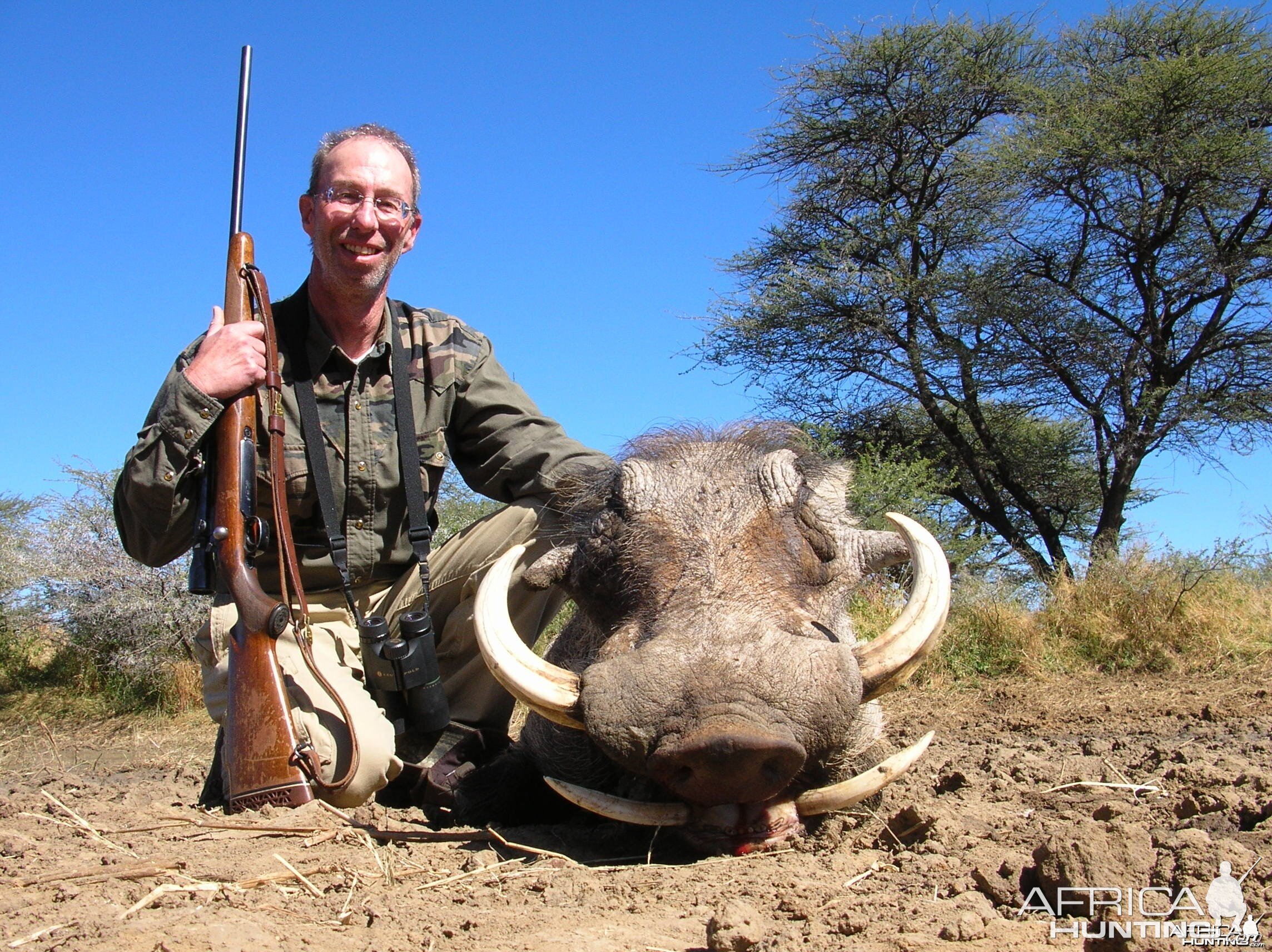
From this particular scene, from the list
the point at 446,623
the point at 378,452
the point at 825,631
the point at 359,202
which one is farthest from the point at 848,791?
the point at 359,202

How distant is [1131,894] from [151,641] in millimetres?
6553

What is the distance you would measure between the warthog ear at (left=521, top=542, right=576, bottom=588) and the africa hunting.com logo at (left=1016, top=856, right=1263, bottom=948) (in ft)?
5.40

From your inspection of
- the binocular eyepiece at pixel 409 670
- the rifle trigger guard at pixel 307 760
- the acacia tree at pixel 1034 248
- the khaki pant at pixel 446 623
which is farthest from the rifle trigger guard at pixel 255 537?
the acacia tree at pixel 1034 248

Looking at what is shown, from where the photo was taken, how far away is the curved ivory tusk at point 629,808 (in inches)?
102

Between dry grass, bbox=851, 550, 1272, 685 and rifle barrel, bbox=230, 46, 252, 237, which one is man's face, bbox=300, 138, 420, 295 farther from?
dry grass, bbox=851, 550, 1272, 685

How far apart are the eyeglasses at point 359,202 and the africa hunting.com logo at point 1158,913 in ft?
10.7

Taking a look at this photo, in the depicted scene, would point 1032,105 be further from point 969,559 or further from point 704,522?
point 704,522

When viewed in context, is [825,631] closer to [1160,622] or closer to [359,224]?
[359,224]

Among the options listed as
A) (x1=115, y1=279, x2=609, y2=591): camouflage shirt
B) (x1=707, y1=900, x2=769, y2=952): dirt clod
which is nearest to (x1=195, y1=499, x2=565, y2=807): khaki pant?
(x1=115, y1=279, x2=609, y2=591): camouflage shirt

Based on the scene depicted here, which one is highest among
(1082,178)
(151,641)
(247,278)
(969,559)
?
(1082,178)

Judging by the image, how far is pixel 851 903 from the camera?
202 centimetres

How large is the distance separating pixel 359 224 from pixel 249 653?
5.81ft

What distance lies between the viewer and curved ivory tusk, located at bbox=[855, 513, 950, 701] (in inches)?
106

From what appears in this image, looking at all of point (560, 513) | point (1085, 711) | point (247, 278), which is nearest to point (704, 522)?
point (560, 513)
